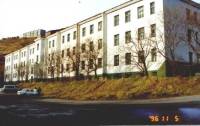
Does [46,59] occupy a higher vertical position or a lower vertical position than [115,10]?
lower

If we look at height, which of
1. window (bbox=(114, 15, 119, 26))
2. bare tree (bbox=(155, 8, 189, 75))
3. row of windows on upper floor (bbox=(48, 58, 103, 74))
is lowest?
row of windows on upper floor (bbox=(48, 58, 103, 74))

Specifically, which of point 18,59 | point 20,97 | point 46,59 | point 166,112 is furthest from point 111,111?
point 18,59

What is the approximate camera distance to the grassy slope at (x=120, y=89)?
1705cm

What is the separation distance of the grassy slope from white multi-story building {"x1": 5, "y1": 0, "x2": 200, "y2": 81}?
8.96 m

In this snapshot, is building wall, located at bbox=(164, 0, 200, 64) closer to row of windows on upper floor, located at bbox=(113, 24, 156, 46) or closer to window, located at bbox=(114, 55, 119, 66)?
row of windows on upper floor, located at bbox=(113, 24, 156, 46)

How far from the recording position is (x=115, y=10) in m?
44.7

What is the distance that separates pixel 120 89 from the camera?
23016 millimetres

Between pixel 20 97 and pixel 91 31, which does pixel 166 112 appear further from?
pixel 91 31

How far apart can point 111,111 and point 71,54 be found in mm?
43116
